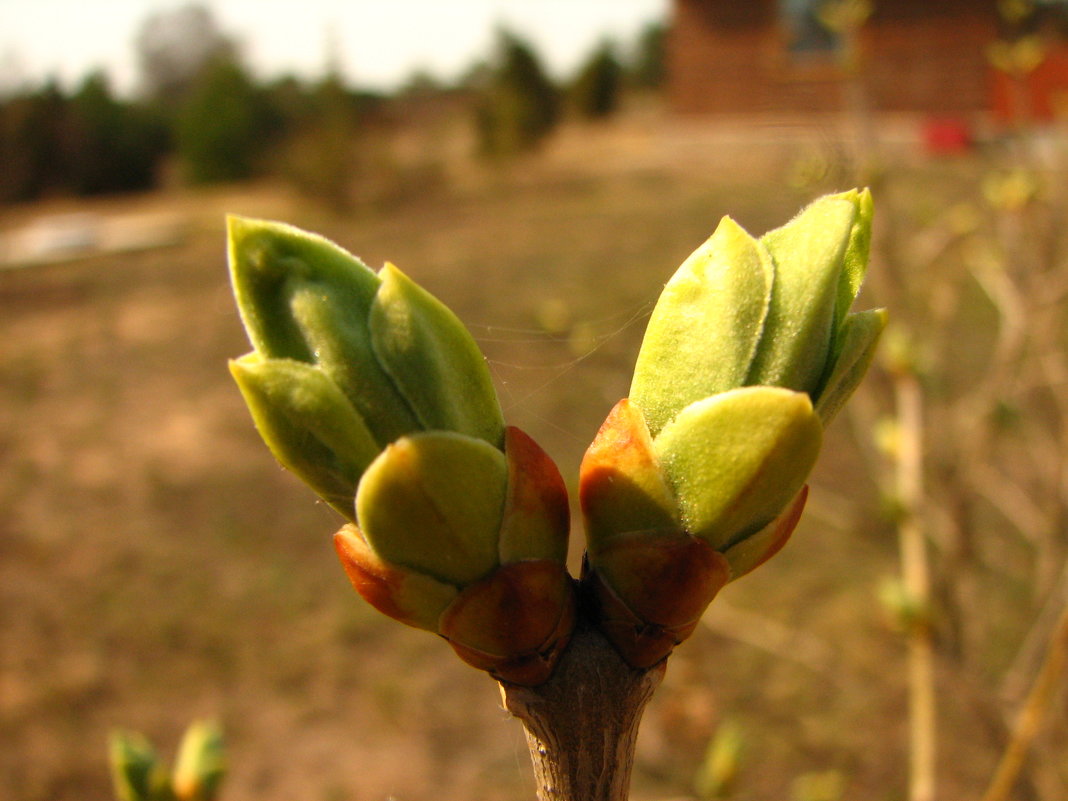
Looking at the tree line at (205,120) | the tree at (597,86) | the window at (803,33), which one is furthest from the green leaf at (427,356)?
the tree at (597,86)

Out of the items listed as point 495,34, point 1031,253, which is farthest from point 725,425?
point 495,34

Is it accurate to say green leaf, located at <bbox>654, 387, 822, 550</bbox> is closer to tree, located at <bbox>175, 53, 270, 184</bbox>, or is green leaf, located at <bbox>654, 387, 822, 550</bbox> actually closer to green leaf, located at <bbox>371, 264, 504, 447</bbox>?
green leaf, located at <bbox>371, 264, 504, 447</bbox>

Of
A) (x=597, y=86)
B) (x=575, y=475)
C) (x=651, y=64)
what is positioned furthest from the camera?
(x=651, y=64)

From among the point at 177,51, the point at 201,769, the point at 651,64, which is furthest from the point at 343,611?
the point at 651,64

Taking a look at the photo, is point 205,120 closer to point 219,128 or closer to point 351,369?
point 219,128

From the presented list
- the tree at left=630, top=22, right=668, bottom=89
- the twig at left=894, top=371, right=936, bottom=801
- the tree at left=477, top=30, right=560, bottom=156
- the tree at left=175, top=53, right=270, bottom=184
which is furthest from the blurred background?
the tree at left=630, top=22, right=668, bottom=89

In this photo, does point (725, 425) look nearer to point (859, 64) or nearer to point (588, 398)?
point (859, 64)
